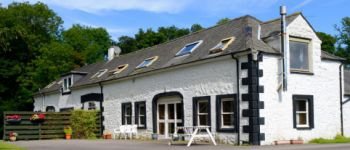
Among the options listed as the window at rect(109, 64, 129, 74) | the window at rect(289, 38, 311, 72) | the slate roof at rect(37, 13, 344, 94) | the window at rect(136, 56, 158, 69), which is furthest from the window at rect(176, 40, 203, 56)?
the window at rect(109, 64, 129, 74)

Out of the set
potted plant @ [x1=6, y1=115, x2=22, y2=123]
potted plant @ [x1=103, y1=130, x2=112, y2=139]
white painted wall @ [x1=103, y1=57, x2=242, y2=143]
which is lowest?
potted plant @ [x1=103, y1=130, x2=112, y2=139]

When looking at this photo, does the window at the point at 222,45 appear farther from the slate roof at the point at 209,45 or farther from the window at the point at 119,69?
the window at the point at 119,69

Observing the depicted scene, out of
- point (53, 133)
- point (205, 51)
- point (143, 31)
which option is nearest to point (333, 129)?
point (205, 51)

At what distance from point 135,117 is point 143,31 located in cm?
3510

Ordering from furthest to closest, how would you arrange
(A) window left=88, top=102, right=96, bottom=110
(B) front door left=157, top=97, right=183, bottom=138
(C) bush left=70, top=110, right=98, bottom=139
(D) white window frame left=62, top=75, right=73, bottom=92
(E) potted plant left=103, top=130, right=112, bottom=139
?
(D) white window frame left=62, top=75, right=73, bottom=92
(A) window left=88, top=102, right=96, bottom=110
(C) bush left=70, top=110, right=98, bottom=139
(E) potted plant left=103, top=130, right=112, bottom=139
(B) front door left=157, top=97, right=183, bottom=138

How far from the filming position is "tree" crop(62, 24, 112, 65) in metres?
57.0

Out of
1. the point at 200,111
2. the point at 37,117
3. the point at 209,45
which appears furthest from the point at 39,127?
the point at 209,45

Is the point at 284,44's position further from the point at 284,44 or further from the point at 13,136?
the point at 13,136

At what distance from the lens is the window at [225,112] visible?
2127 cm

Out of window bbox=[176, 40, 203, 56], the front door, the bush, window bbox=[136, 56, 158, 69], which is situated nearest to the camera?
the front door

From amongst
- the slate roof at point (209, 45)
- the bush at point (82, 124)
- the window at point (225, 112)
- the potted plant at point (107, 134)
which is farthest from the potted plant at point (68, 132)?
the window at point (225, 112)

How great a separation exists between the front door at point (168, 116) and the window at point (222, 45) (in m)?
3.37

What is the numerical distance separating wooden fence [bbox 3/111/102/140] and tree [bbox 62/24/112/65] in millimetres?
23388

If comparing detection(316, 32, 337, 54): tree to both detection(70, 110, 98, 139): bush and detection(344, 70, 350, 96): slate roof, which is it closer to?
detection(344, 70, 350, 96): slate roof
